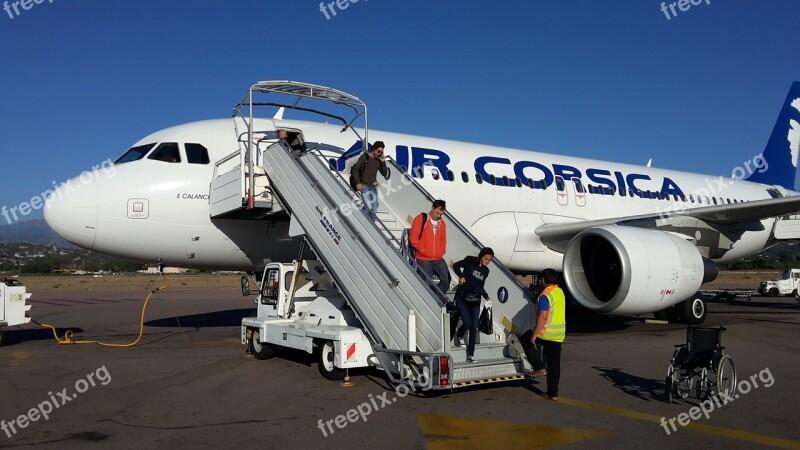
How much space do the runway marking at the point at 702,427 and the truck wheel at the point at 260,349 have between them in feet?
15.8

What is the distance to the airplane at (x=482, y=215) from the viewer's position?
32.6ft

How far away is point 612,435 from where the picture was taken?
5.45 metres

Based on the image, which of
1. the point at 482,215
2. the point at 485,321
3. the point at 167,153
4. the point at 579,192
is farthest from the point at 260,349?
the point at 579,192

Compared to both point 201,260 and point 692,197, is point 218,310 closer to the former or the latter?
point 201,260

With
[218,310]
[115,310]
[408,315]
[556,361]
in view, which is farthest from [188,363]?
[115,310]

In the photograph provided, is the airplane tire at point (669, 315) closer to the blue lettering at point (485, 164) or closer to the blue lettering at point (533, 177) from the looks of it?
the blue lettering at point (533, 177)

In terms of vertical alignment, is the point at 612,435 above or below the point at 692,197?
below

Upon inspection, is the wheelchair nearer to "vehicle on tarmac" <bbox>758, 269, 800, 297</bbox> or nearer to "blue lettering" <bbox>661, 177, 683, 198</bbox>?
"blue lettering" <bbox>661, 177, 683, 198</bbox>

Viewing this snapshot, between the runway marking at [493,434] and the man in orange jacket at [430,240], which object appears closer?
the runway marking at [493,434]

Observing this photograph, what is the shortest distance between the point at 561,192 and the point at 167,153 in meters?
8.31

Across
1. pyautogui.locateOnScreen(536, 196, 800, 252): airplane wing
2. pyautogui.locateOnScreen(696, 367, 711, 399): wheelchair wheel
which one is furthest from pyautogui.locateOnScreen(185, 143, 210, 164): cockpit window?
pyautogui.locateOnScreen(696, 367, 711, 399): wheelchair wheel

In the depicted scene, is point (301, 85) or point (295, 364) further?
point (301, 85)

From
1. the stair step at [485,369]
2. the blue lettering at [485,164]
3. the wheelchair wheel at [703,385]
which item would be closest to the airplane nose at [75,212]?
the stair step at [485,369]

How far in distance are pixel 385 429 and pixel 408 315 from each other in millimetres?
1362
